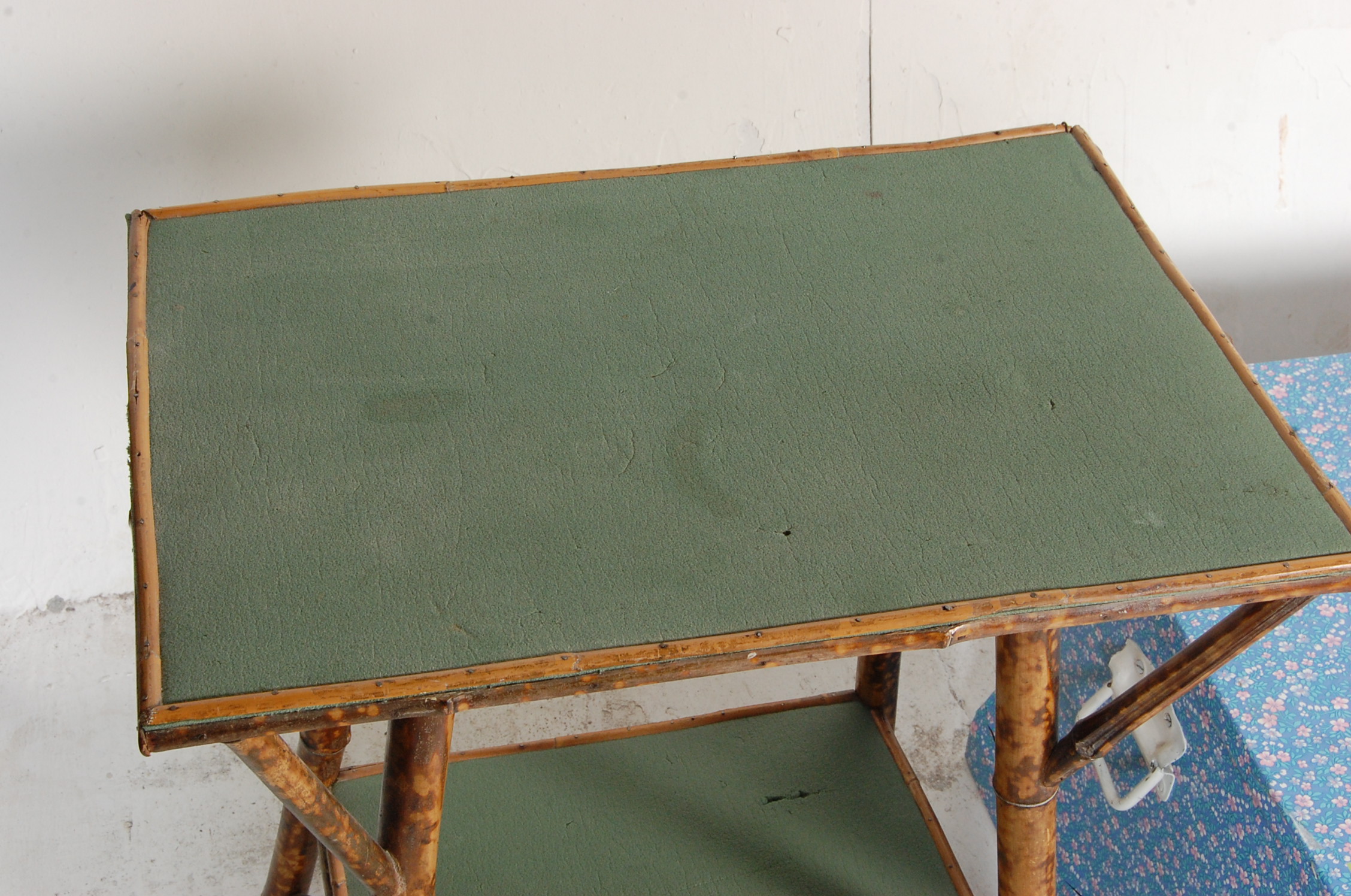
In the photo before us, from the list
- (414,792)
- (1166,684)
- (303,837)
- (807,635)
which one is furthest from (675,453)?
(303,837)

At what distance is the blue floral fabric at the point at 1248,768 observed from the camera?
4.50ft

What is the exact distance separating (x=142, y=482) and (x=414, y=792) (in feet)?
1.20

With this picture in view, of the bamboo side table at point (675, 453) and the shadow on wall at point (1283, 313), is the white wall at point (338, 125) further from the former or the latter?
the bamboo side table at point (675, 453)

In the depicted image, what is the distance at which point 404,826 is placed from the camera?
110 centimetres

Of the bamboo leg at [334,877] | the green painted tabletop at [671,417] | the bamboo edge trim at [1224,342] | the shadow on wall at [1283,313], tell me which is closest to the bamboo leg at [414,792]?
the green painted tabletop at [671,417]

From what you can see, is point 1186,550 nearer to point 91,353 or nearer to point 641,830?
point 641,830

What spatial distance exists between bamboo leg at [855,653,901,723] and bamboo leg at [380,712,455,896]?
28.7 inches

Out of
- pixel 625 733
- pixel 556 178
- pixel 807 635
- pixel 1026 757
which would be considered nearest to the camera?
pixel 807 635

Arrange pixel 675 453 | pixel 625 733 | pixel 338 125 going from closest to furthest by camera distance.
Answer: pixel 675 453 → pixel 625 733 → pixel 338 125

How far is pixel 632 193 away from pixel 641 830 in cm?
79

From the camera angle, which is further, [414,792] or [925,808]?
[925,808]

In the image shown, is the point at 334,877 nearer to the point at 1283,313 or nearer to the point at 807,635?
the point at 807,635

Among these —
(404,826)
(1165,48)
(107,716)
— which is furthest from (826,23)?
(107,716)

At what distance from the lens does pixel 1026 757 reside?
3.93 feet
